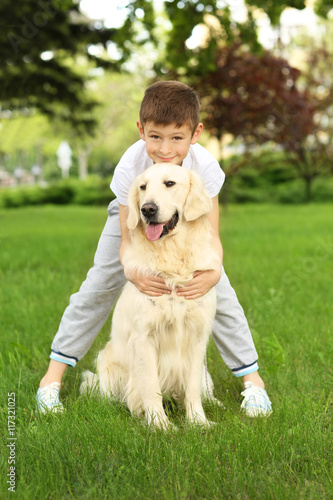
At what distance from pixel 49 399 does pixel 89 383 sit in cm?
25

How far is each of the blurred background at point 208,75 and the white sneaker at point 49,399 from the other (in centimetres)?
558

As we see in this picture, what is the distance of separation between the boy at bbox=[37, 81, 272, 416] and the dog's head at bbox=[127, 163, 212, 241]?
16 centimetres

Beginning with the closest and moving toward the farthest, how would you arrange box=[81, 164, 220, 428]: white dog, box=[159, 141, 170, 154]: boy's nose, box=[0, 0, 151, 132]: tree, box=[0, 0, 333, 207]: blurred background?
1. box=[81, 164, 220, 428]: white dog
2. box=[159, 141, 170, 154]: boy's nose
3. box=[0, 0, 333, 207]: blurred background
4. box=[0, 0, 151, 132]: tree

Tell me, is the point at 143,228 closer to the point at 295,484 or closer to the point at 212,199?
the point at 212,199

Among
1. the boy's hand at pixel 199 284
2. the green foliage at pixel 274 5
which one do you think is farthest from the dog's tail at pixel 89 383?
the green foliage at pixel 274 5

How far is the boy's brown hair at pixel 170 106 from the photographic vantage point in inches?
101

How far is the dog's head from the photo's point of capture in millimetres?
2442

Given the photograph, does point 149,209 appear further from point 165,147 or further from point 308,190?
point 308,190

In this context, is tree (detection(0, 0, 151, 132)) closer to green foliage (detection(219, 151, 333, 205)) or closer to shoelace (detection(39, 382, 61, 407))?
green foliage (detection(219, 151, 333, 205))

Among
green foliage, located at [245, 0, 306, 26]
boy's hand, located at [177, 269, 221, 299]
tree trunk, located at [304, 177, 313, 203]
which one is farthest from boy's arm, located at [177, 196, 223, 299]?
tree trunk, located at [304, 177, 313, 203]

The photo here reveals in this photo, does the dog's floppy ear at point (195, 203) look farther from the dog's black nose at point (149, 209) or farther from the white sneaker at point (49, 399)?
the white sneaker at point (49, 399)

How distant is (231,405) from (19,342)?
5.58ft

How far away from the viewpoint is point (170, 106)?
8.41ft

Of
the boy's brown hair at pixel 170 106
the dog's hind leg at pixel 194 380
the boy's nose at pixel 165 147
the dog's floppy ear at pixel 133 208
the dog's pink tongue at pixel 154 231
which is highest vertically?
the boy's brown hair at pixel 170 106
